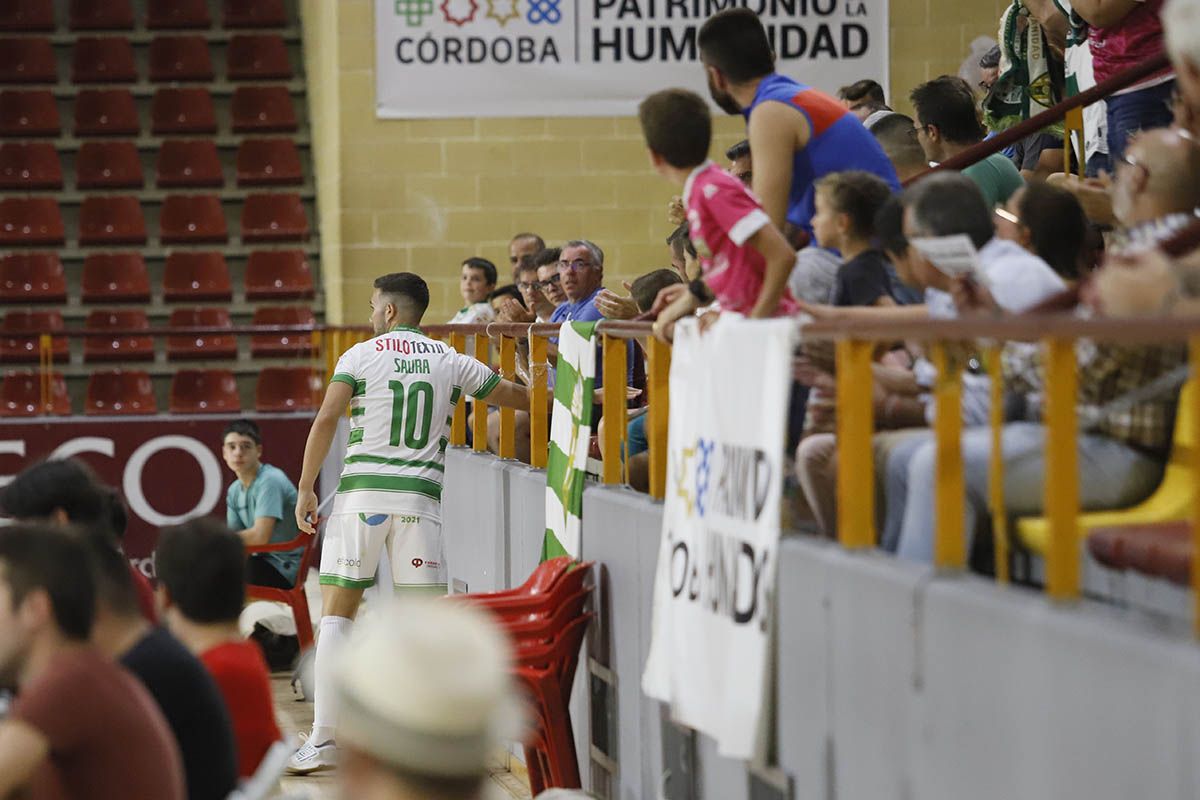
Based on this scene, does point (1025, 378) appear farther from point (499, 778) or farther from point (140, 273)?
point (140, 273)

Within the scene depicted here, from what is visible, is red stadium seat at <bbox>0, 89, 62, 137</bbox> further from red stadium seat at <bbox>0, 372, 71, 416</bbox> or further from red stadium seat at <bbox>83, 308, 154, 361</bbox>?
red stadium seat at <bbox>0, 372, 71, 416</bbox>

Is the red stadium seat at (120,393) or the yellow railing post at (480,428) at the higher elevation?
the yellow railing post at (480,428)

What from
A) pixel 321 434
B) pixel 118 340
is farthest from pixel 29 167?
pixel 321 434

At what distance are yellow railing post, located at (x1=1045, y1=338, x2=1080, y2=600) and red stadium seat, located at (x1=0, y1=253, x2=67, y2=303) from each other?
Result: 1198cm

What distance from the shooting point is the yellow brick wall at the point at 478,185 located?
12266 millimetres

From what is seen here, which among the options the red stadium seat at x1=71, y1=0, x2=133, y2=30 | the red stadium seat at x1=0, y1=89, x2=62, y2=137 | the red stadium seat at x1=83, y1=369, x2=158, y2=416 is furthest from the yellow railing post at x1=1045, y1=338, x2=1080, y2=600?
the red stadium seat at x1=71, y1=0, x2=133, y2=30

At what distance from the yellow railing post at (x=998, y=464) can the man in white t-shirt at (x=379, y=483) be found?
394 cm

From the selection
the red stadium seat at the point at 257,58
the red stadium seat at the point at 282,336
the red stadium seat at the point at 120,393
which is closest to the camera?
the red stadium seat at the point at 120,393

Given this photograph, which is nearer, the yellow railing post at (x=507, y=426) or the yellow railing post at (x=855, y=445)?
the yellow railing post at (x=855, y=445)

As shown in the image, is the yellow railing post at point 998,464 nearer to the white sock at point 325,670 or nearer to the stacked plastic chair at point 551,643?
the stacked plastic chair at point 551,643

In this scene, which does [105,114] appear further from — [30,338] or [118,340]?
[30,338]

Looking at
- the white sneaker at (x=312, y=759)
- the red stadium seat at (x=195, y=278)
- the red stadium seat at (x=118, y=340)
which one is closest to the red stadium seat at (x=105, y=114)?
the red stadium seat at (x=195, y=278)

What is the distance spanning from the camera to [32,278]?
546 inches

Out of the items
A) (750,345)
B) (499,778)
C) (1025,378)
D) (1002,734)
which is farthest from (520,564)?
(1002,734)
